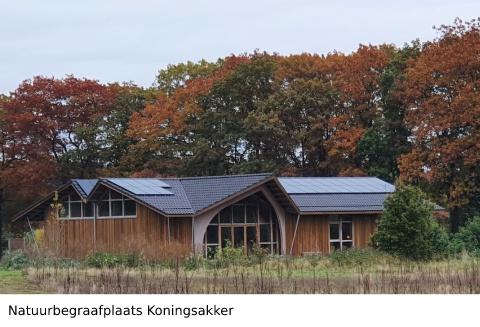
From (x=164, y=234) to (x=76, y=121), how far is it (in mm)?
24322

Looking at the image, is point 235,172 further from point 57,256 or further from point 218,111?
point 57,256

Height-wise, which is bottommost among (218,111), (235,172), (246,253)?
(246,253)

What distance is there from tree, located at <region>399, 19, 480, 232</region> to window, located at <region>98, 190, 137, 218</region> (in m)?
15.9

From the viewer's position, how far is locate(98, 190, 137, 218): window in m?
42.8

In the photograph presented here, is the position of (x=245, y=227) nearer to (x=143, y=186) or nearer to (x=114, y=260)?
(x=143, y=186)

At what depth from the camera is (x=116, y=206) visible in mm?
43375

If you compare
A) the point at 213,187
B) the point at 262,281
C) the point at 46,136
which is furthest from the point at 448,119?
the point at 262,281

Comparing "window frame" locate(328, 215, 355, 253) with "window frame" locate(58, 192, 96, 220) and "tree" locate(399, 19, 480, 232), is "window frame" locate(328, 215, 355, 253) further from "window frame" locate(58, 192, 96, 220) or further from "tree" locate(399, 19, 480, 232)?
"window frame" locate(58, 192, 96, 220)

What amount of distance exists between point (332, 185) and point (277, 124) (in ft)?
39.2

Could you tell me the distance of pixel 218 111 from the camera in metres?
60.9

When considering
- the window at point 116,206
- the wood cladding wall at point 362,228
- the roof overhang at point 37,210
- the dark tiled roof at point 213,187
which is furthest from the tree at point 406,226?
the roof overhang at point 37,210

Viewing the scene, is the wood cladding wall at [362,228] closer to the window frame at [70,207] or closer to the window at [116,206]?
the window at [116,206]

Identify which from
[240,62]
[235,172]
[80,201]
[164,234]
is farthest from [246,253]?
[240,62]

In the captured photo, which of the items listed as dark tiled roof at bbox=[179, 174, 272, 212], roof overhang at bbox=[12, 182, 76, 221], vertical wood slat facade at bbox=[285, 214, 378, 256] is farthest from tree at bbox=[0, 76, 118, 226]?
vertical wood slat facade at bbox=[285, 214, 378, 256]
